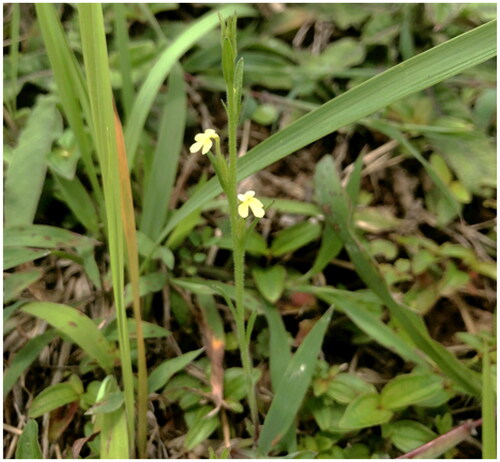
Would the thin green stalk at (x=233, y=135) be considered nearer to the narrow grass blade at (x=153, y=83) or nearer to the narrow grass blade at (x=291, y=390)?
the narrow grass blade at (x=291, y=390)

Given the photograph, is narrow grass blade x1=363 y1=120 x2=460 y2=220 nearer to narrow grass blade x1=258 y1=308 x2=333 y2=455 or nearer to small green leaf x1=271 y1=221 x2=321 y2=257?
small green leaf x1=271 y1=221 x2=321 y2=257

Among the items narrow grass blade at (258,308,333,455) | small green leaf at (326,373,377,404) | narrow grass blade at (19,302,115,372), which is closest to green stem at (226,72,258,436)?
narrow grass blade at (258,308,333,455)

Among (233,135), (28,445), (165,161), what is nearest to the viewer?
(233,135)

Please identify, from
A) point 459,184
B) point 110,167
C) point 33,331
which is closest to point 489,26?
point 459,184

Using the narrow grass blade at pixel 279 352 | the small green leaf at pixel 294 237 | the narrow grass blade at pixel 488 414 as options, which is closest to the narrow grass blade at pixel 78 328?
the narrow grass blade at pixel 279 352

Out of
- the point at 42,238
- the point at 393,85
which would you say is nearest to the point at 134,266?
the point at 42,238

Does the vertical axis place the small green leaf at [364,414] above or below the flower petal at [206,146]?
below

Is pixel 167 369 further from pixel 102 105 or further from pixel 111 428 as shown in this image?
pixel 102 105
